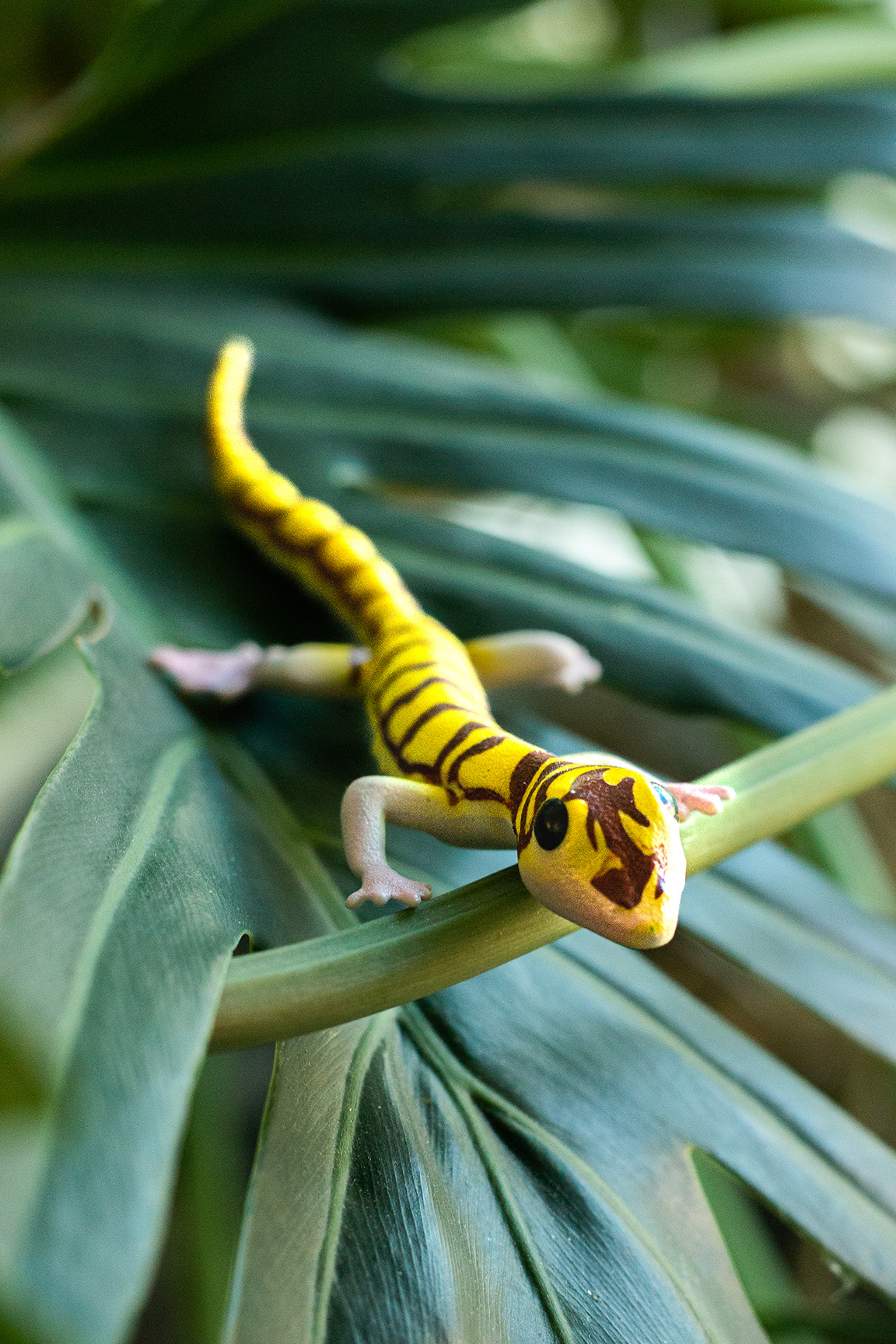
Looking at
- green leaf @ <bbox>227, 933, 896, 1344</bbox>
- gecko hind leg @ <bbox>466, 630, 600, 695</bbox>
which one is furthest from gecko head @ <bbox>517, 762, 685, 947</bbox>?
gecko hind leg @ <bbox>466, 630, 600, 695</bbox>

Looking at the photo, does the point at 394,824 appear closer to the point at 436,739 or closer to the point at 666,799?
the point at 436,739

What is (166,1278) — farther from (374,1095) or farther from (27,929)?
(27,929)

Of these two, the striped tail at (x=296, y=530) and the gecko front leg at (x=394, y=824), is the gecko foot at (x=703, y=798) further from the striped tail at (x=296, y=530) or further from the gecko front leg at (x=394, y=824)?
the striped tail at (x=296, y=530)

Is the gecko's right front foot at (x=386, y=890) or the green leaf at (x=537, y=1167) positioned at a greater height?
the gecko's right front foot at (x=386, y=890)

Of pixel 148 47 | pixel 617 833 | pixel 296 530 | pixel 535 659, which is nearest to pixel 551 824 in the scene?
pixel 617 833

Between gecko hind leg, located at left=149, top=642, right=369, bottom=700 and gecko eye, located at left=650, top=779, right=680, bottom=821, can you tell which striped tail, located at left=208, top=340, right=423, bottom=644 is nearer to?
gecko hind leg, located at left=149, top=642, right=369, bottom=700

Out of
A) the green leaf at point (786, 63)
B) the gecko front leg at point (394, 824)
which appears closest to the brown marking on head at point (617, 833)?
the gecko front leg at point (394, 824)

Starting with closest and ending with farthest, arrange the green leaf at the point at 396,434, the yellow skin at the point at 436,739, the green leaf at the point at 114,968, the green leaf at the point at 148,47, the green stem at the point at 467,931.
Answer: the green leaf at the point at 114,968, the green stem at the point at 467,931, the yellow skin at the point at 436,739, the green leaf at the point at 396,434, the green leaf at the point at 148,47

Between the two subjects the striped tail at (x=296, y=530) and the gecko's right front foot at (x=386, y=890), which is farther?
the striped tail at (x=296, y=530)
